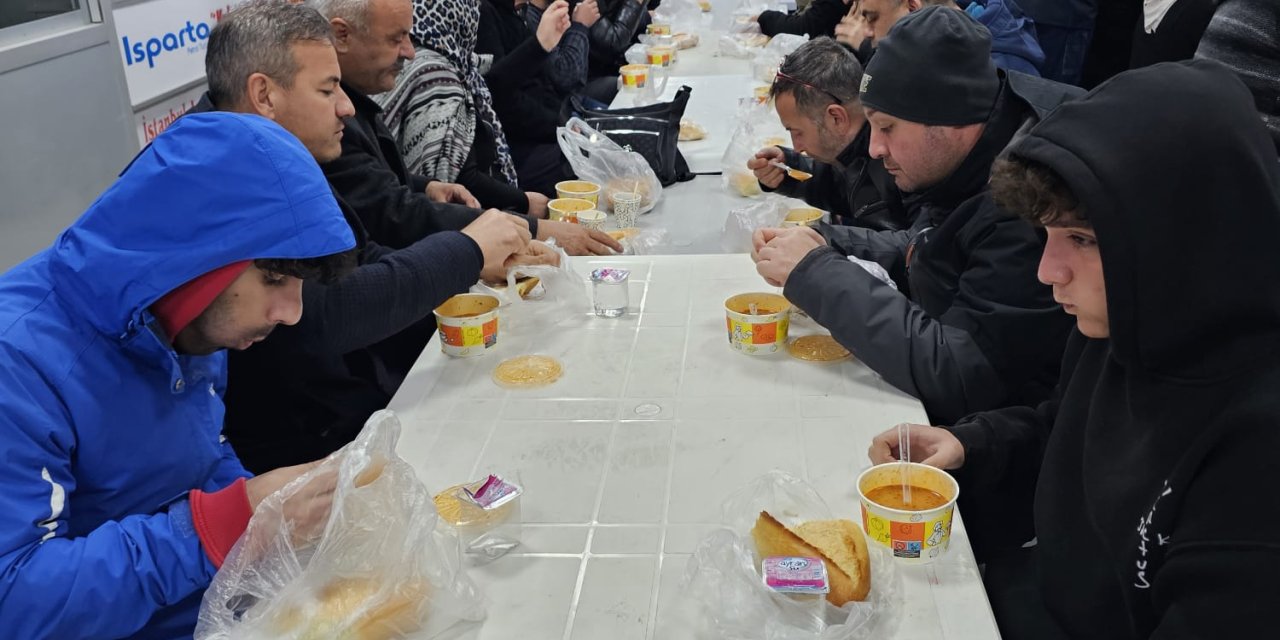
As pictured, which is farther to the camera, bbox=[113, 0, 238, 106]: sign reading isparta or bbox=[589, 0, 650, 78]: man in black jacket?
bbox=[589, 0, 650, 78]: man in black jacket

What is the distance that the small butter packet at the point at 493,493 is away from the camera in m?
1.53

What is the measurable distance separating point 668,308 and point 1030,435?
880mm

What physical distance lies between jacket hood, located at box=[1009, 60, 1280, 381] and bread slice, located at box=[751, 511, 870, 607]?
45cm

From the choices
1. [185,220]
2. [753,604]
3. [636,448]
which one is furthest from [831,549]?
[185,220]

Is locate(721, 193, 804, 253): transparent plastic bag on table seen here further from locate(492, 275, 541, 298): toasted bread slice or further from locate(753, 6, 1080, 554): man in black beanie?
locate(492, 275, 541, 298): toasted bread slice

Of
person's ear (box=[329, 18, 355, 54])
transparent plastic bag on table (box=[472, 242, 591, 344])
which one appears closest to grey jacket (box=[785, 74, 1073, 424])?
transparent plastic bag on table (box=[472, 242, 591, 344])

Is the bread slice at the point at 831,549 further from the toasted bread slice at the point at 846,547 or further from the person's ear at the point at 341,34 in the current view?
the person's ear at the point at 341,34

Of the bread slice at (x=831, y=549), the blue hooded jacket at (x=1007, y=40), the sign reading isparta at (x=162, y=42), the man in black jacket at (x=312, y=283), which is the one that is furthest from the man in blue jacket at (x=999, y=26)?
the sign reading isparta at (x=162, y=42)

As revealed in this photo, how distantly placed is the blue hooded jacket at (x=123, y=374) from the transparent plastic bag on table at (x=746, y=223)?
1597mm

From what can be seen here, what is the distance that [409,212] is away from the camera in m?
2.89

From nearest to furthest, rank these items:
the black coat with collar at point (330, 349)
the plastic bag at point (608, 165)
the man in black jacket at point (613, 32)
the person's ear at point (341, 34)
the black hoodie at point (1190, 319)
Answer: the black hoodie at point (1190, 319)
the black coat with collar at point (330, 349)
the person's ear at point (341, 34)
the plastic bag at point (608, 165)
the man in black jacket at point (613, 32)

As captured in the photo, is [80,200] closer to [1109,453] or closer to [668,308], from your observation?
[668,308]

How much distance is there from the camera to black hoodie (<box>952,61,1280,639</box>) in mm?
1163

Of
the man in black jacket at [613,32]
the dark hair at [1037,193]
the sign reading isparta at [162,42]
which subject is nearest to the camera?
the dark hair at [1037,193]
